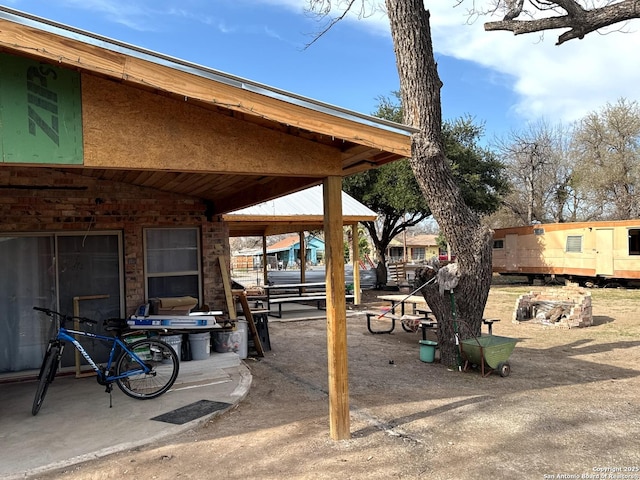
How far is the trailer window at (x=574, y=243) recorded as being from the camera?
1987 centimetres

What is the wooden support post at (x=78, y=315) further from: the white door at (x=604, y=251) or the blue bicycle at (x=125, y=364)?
the white door at (x=604, y=251)

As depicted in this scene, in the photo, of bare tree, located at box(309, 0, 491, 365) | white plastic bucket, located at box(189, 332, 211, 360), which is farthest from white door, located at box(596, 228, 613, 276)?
white plastic bucket, located at box(189, 332, 211, 360)

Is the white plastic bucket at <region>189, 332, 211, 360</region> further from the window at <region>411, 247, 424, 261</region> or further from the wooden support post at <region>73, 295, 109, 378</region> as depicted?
the window at <region>411, 247, 424, 261</region>

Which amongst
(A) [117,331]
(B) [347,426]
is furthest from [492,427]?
(A) [117,331]

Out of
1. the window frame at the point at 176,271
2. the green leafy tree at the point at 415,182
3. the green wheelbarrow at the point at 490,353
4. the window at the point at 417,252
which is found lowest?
the green wheelbarrow at the point at 490,353

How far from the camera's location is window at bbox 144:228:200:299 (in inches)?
292

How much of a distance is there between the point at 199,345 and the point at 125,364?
1519mm

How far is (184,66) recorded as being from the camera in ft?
11.2

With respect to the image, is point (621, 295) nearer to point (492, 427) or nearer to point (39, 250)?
point (492, 427)

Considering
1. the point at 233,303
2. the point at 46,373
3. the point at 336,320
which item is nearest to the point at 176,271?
the point at 233,303

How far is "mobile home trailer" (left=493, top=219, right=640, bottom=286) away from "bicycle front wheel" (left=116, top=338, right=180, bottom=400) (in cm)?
1801

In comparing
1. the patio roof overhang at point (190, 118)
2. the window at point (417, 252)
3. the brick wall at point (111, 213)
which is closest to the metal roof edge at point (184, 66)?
the patio roof overhang at point (190, 118)

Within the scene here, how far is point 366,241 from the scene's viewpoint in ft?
145

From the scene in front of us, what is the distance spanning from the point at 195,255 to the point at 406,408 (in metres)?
4.25
